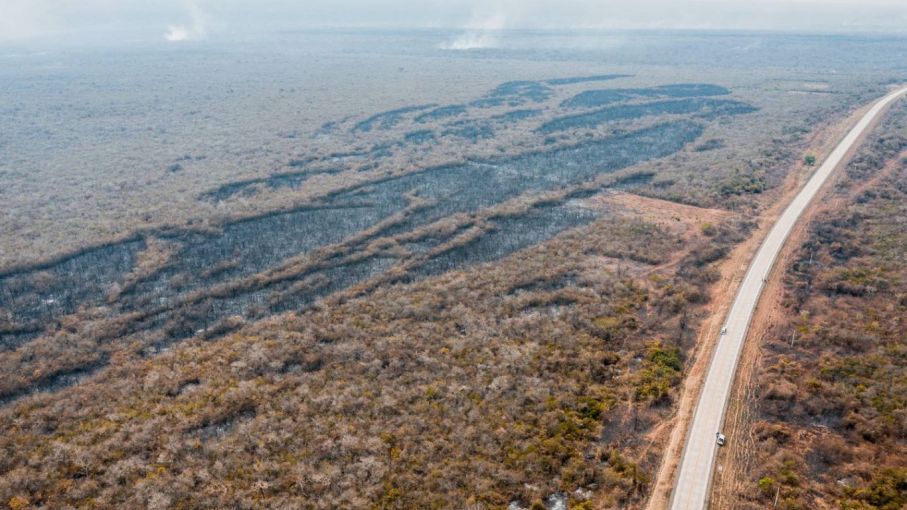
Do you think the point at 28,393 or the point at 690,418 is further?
the point at 28,393

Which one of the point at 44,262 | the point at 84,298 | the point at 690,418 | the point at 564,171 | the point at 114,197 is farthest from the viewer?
the point at 564,171

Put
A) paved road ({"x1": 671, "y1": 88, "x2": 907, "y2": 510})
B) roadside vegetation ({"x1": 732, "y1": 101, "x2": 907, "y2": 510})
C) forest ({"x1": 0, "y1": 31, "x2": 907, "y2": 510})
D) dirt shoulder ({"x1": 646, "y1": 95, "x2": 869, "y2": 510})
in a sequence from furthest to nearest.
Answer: forest ({"x1": 0, "y1": 31, "x2": 907, "y2": 510})
dirt shoulder ({"x1": 646, "y1": 95, "x2": 869, "y2": 510})
paved road ({"x1": 671, "y1": 88, "x2": 907, "y2": 510})
roadside vegetation ({"x1": 732, "y1": 101, "x2": 907, "y2": 510})

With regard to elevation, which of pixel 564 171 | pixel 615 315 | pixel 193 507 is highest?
pixel 564 171

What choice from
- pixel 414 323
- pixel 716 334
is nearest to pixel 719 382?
pixel 716 334

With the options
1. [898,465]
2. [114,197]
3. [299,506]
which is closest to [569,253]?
[898,465]

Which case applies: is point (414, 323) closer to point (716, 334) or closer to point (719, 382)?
point (719, 382)

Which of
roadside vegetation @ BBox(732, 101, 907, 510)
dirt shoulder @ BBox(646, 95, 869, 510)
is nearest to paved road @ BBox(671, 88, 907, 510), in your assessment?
dirt shoulder @ BBox(646, 95, 869, 510)

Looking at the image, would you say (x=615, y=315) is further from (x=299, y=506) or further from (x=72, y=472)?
(x=72, y=472)

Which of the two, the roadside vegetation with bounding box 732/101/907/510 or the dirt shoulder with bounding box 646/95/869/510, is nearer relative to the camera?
the roadside vegetation with bounding box 732/101/907/510

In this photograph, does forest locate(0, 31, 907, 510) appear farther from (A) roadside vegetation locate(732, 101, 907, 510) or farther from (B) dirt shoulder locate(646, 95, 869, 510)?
(B) dirt shoulder locate(646, 95, 869, 510)
